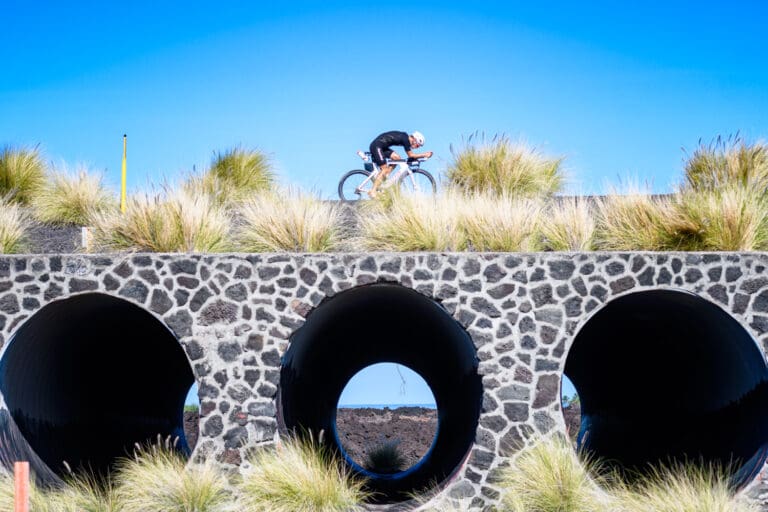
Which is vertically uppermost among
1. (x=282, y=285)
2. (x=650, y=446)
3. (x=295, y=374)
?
(x=282, y=285)

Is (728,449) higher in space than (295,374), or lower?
lower

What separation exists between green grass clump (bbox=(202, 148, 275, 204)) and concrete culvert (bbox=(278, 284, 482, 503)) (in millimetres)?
3762

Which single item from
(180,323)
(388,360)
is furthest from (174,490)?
(388,360)

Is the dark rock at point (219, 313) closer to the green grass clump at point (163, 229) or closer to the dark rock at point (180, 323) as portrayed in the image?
the dark rock at point (180, 323)

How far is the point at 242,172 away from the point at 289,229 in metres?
6.08

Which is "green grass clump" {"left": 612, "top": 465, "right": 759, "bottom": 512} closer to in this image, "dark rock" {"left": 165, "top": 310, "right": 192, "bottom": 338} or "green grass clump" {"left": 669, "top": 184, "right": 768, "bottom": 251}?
"green grass clump" {"left": 669, "top": 184, "right": 768, "bottom": 251}

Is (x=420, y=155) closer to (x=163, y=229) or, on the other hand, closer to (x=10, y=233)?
(x=163, y=229)

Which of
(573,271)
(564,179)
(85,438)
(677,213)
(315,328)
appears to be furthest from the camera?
(564,179)

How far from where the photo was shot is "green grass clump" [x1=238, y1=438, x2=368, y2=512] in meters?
9.73

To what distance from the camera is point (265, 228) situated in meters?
12.0

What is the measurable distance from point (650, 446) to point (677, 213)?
16.5 ft

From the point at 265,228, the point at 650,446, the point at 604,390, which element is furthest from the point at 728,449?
the point at 265,228

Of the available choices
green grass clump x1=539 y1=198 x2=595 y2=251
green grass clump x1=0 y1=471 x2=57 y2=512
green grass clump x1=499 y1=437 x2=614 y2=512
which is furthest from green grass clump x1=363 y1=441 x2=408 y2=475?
green grass clump x1=0 y1=471 x2=57 y2=512

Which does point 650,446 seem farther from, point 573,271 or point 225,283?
point 225,283
